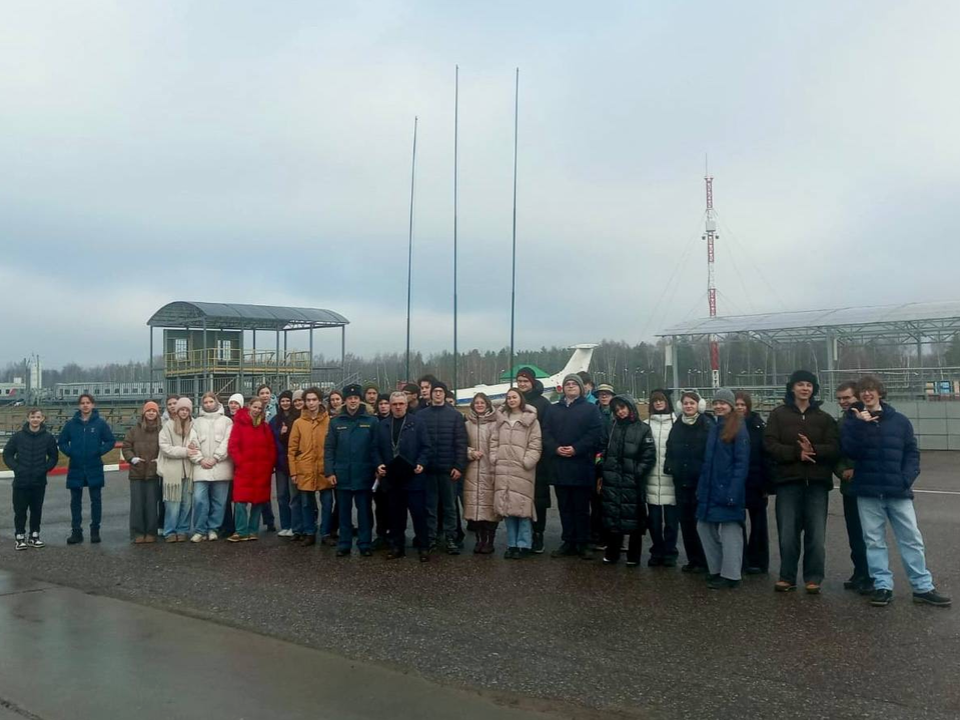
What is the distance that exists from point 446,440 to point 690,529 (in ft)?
8.82

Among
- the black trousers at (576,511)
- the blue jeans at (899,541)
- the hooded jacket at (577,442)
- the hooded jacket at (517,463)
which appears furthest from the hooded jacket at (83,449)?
the blue jeans at (899,541)

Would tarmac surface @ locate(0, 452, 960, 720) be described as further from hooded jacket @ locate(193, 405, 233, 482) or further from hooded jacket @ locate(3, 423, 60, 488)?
hooded jacket @ locate(193, 405, 233, 482)

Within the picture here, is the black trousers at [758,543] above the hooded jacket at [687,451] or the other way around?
the other way around

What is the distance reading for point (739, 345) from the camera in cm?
Result: 2416

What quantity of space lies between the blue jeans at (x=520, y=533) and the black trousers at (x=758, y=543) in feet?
7.11

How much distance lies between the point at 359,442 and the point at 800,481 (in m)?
4.45

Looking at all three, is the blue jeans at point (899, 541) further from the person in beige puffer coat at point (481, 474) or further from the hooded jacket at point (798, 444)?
the person in beige puffer coat at point (481, 474)

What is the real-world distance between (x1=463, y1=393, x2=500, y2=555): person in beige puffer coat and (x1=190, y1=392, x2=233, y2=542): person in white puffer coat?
3.07 m

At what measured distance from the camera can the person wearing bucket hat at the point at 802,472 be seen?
6977mm

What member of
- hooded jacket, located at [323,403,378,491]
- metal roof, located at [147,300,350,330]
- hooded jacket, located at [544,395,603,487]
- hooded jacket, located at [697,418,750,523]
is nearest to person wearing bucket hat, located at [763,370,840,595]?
hooded jacket, located at [697,418,750,523]

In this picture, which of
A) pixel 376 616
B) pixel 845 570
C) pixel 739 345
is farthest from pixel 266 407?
pixel 739 345

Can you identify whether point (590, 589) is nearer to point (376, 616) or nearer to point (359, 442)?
point (376, 616)

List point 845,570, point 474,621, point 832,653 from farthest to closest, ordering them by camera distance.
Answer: point 845,570, point 474,621, point 832,653

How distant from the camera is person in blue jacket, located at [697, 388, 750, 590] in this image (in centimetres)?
718
